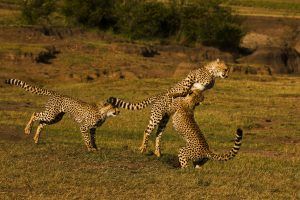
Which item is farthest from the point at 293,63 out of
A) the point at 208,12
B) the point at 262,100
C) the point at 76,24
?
the point at 262,100

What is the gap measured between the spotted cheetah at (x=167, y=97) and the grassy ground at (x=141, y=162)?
627 mm

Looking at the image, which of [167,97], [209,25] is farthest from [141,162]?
[209,25]

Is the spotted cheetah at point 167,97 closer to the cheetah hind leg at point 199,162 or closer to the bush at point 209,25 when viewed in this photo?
the cheetah hind leg at point 199,162

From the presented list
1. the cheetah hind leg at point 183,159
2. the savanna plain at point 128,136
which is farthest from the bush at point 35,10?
the cheetah hind leg at point 183,159

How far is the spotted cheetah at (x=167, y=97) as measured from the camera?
15754 millimetres

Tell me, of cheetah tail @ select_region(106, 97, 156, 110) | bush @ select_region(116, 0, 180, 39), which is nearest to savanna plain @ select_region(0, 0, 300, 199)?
cheetah tail @ select_region(106, 97, 156, 110)

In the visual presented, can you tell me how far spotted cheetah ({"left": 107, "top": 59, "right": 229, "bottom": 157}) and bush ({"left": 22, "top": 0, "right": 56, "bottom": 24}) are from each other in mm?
37508

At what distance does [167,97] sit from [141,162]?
2.15 m

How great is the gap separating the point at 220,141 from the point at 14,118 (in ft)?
20.8

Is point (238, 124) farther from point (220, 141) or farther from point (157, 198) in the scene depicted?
point (157, 198)

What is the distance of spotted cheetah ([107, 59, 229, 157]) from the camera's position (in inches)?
620

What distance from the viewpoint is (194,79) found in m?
16.5

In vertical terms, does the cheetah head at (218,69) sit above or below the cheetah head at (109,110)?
above

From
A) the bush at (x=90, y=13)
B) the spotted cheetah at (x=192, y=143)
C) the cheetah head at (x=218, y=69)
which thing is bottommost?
the bush at (x=90, y=13)
